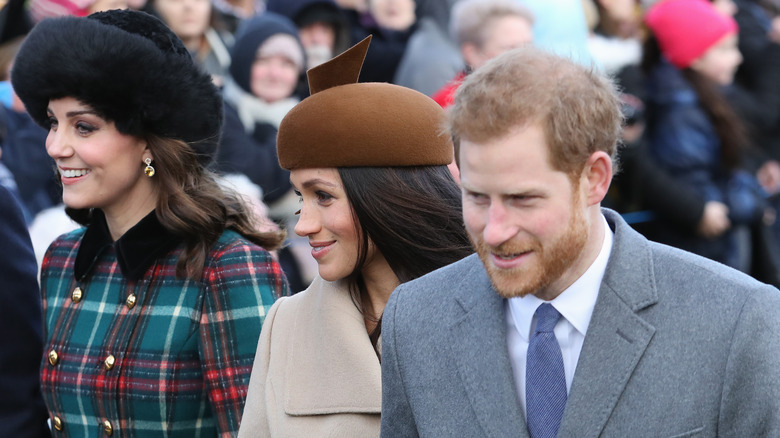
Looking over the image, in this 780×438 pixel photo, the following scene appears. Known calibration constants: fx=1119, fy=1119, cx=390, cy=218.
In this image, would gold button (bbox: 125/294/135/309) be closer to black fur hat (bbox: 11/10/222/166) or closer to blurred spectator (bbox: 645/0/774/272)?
black fur hat (bbox: 11/10/222/166)

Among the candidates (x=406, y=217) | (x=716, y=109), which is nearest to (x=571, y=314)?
(x=406, y=217)

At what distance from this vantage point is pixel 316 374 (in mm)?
3203

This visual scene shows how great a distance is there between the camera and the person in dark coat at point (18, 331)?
3.78 meters

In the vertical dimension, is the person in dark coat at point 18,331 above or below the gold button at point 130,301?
below

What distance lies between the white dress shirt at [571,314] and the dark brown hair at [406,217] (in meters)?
0.76

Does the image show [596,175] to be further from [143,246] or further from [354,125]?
[143,246]

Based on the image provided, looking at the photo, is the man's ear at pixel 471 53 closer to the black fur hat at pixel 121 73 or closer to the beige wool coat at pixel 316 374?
the black fur hat at pixel 121 73

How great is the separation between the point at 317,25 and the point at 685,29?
2.46m

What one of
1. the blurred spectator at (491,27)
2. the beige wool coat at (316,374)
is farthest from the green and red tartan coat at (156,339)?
the blurred spectator at (491,27)

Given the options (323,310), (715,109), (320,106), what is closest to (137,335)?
(323,310)

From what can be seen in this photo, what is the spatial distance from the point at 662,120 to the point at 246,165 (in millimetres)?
2896

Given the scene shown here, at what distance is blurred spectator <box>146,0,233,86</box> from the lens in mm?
6371

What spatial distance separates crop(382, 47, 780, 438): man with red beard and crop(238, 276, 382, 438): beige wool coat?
63 centimetres

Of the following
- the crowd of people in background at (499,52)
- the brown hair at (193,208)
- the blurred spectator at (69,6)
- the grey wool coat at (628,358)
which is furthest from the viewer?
the crowd of people in background at (499,52)
